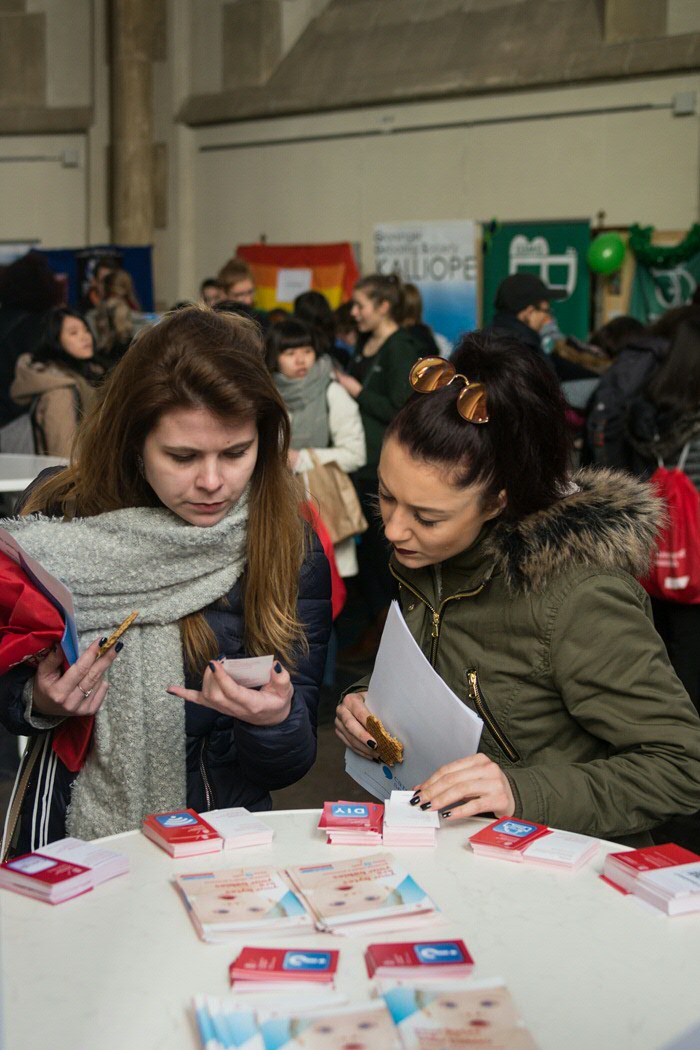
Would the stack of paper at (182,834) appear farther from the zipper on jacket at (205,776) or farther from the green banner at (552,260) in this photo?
the green banner at (552,260)

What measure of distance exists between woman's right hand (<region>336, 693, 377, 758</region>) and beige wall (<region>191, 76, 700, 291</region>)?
8558 mm

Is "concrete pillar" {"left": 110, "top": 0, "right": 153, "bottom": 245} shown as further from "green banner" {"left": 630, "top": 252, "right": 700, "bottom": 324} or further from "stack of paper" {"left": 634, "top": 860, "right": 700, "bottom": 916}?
"stack of paper" {"left": 634, "top": 860, "right": 700, "bottom": 916}

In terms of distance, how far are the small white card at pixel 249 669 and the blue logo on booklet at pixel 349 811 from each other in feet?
0.70

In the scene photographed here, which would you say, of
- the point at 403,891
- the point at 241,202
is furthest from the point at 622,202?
the point at 403,891

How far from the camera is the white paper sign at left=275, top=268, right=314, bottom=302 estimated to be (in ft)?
40.1

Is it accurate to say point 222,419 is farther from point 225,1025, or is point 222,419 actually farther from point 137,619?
point 225,1025

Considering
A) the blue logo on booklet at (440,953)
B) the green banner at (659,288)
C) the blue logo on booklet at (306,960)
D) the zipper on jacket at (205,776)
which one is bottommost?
the zipper on jacket at (205,776)

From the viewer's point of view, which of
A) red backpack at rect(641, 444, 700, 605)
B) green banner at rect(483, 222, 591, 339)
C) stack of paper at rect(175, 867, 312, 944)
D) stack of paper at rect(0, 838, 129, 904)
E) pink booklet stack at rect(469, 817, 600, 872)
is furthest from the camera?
green banner at rect(483, 222, 591, 339)

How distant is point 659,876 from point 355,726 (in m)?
0.65

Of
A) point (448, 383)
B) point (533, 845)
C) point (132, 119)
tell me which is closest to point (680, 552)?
point (448, 383)

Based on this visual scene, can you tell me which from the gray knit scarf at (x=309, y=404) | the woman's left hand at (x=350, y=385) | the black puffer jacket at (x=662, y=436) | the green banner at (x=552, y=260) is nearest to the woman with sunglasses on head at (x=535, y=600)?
the black puffer jacket at (x=662, y=436)

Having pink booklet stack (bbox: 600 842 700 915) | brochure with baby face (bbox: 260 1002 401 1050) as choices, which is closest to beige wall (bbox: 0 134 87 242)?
pink booklet stack (bbox: 600 842 700 915)

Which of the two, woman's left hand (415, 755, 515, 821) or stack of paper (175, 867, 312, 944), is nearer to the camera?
stack of paper (175, 867, 312, 944)

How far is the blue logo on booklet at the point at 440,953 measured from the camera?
1290 millimetres
